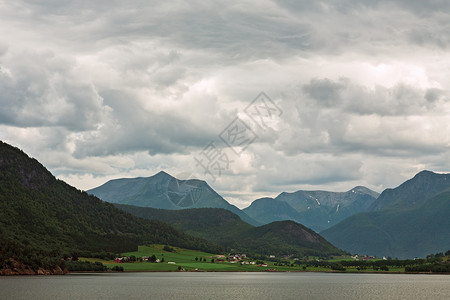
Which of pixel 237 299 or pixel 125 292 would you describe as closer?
pixel 237 299

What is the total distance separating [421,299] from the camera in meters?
149

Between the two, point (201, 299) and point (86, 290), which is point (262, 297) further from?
point (86, 290)

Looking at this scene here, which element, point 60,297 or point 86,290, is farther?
point 86,290

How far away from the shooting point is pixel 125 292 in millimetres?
165500

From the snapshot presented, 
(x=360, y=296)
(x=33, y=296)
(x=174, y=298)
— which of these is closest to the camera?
(x=33, y=296)

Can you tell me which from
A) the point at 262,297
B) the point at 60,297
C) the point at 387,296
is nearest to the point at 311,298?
the point at 262,297

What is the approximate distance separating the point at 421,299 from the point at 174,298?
70.9m

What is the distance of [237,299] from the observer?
150m

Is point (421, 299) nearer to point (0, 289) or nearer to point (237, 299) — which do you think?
point (237, 299)

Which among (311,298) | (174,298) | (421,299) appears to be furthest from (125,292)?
(421,299)

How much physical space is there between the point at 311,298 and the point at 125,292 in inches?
2312

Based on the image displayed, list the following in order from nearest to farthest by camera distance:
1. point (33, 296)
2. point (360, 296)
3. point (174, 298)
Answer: point (33, 296), point (174, 298), point (360, 296)

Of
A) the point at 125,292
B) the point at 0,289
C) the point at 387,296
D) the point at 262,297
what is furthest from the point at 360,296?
the point at 0,289

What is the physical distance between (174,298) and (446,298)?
78683mm
